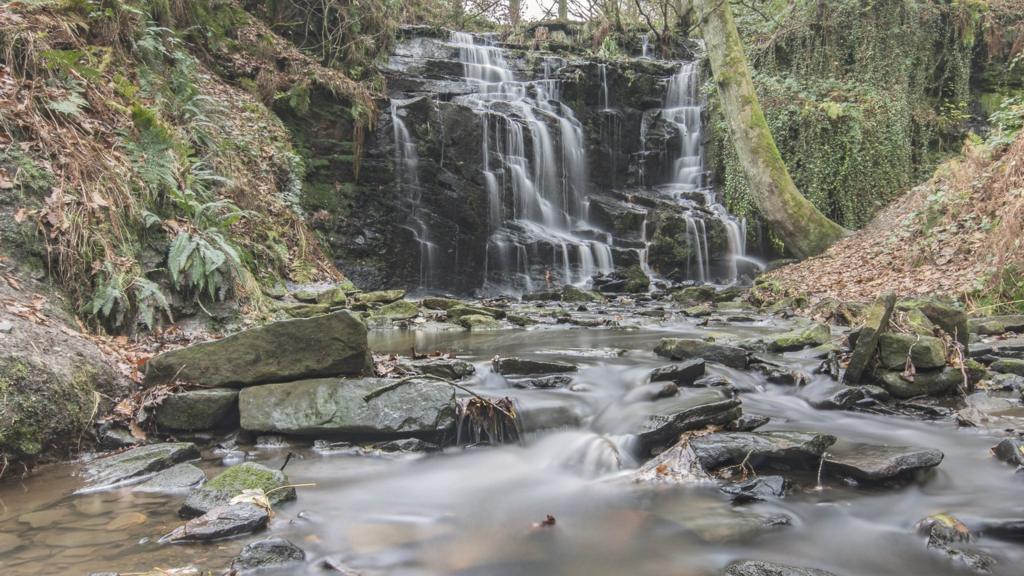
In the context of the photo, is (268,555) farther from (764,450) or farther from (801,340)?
(801,340)

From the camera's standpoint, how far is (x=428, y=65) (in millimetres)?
17078

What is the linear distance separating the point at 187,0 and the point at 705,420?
12933 millimetres

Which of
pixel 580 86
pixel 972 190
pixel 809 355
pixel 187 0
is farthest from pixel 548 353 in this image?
pixel 580 86

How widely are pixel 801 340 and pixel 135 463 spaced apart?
551 cm

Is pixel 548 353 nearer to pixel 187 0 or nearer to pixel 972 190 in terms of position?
pixel 972 190

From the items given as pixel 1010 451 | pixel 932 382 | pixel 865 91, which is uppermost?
pixel 865 91

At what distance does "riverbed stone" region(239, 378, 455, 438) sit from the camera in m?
3.87

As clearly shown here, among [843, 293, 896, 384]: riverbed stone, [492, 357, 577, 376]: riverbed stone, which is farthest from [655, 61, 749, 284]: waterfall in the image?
[492, 357, 577, 376]: riverbed stone

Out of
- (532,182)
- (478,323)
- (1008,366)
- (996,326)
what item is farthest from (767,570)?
(532,182)

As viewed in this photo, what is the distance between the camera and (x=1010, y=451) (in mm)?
3252

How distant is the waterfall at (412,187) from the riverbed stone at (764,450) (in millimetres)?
10481

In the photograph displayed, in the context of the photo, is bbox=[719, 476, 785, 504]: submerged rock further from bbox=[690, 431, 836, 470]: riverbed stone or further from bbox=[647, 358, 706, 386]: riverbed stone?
bbox=[647, 358, 706, 386]: riverbed stone

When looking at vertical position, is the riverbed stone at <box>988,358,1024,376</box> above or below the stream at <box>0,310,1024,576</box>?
above

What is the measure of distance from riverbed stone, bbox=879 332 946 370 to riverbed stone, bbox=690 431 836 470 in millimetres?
1359
